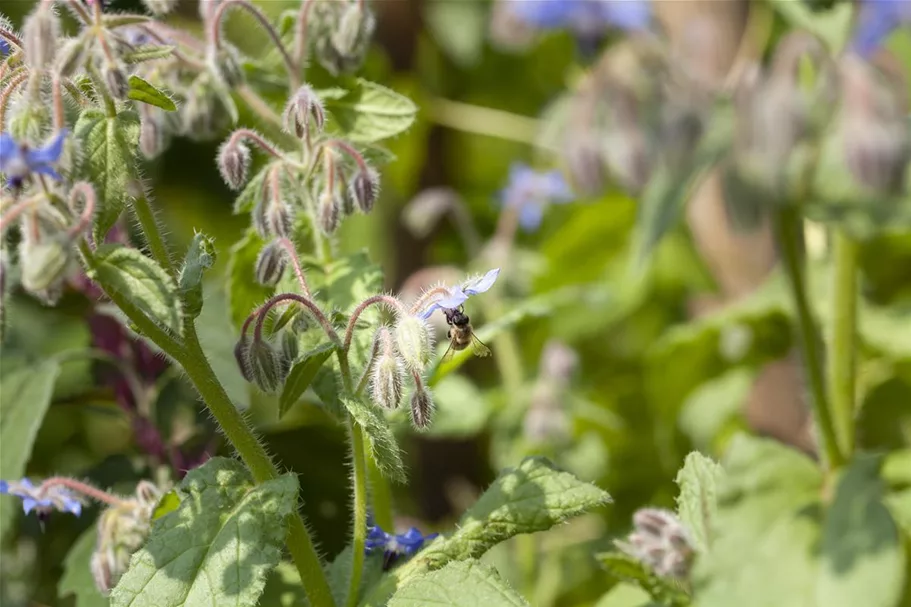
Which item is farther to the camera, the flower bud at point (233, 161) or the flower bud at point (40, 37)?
the flower bud at point (233, 161)

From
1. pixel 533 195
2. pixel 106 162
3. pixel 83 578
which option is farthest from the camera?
pixel 533 195

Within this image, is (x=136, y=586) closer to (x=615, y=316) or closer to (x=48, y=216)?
(x=48, y=216)

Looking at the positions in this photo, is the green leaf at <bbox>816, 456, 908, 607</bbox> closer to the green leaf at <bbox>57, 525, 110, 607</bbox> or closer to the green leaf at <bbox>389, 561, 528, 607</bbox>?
the green leaf at <bbox>389, 561, 528, 607</bbox>

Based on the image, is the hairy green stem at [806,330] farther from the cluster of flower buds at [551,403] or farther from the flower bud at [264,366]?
the flower bud at [264,366]

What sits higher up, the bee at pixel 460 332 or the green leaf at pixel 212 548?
the bee at pixel 460 332

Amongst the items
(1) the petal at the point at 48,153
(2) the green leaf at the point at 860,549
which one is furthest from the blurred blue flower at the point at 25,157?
(2) the green leaf at the point at 860,549

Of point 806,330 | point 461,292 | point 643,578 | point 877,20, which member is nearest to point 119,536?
point 461,292

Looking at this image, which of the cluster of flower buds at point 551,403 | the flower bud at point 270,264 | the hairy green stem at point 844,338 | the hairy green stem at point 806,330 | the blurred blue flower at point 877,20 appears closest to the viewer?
the flower bud at point 270,264

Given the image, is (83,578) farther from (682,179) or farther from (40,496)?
(682,179)
